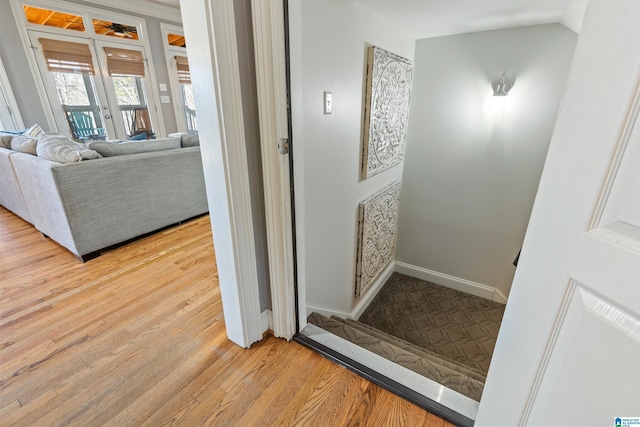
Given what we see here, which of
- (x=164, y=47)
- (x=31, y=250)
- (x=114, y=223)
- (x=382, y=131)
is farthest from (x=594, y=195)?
(x=164, y=47)

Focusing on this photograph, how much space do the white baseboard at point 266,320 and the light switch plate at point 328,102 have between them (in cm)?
107

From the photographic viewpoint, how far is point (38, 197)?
2158 millimetres

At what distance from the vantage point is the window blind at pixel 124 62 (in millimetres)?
4500

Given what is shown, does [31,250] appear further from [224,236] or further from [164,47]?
[164,47]

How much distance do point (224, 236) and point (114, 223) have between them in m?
1.62

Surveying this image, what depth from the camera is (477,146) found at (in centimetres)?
253

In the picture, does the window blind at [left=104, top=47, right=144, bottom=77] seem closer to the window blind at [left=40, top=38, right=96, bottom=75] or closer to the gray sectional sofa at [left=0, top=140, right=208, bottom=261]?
the window blind at [left=40, top=38, right=96, bottom=75]

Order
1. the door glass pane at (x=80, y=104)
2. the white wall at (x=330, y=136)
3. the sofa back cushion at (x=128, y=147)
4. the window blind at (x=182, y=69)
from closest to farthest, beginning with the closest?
the white wall at (x=330, y=136) → the sofa back cushion at (x=128, y=147) → the door glass pane at (x=80, y=104) → the window blind at (x=182, y=69)

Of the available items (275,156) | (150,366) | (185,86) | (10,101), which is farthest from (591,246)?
(185,86)

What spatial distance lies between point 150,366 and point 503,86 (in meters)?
2.94

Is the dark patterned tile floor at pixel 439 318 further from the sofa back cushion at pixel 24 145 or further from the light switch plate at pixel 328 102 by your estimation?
the sofa back cushion at pixel 24 145

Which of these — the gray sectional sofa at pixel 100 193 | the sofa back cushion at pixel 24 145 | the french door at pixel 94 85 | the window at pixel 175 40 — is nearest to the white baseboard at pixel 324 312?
the gray sectional sofa at pixel 100 193

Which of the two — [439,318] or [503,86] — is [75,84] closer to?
[503,86]

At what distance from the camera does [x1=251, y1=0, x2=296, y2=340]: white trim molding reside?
0.97 m
